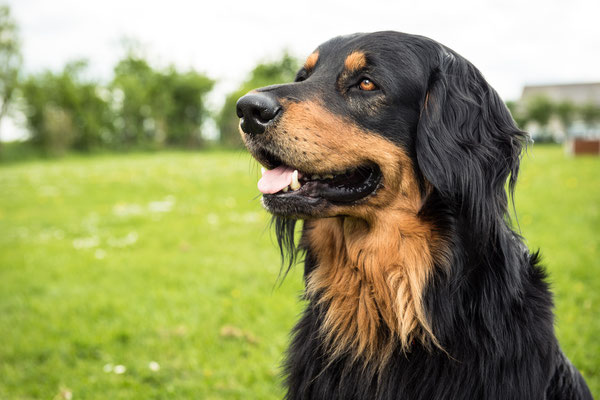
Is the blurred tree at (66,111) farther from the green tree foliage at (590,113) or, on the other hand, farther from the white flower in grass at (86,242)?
the green tree foliage at (590,113)

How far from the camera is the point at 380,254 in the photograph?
99.2 inches

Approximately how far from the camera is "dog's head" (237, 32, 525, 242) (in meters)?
2.34

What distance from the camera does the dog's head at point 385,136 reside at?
7.66ft

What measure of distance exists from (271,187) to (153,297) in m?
3.75

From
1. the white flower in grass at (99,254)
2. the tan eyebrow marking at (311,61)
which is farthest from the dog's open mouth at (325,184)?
the white flower in grass at (99,254)

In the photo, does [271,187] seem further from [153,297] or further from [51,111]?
[51,111]

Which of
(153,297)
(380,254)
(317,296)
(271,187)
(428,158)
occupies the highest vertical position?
(428,158)

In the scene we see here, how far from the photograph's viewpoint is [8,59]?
116 feet

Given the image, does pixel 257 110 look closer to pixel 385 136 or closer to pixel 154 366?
pixel 385 136

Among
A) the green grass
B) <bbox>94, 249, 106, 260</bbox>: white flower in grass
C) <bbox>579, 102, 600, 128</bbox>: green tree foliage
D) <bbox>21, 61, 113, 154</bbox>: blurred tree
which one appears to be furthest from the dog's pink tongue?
<bbox>579, 102, 600, 128</bbox>: green tree foliage

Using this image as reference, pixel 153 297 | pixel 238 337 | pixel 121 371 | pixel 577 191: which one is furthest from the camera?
pixel 577 191

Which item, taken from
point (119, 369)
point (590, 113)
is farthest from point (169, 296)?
point (590, 113)

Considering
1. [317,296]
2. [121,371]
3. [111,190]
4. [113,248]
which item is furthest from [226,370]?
[111,190]

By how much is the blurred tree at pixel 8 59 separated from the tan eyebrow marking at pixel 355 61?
4020 cm
